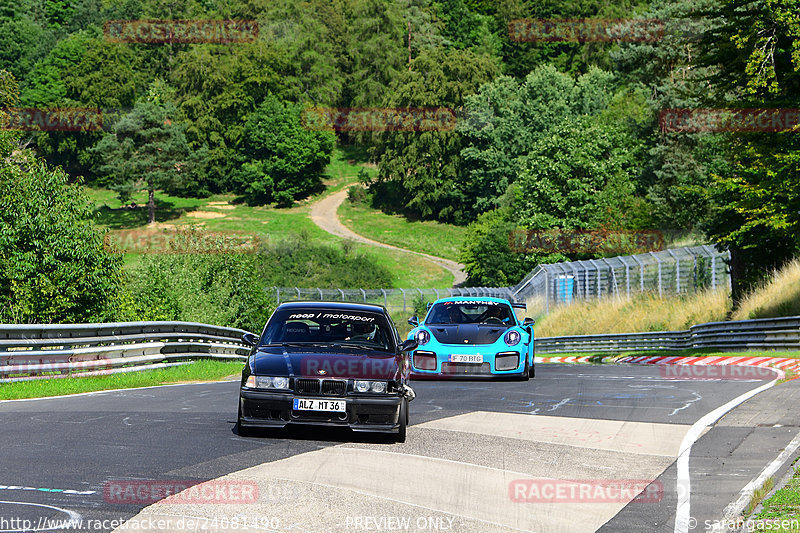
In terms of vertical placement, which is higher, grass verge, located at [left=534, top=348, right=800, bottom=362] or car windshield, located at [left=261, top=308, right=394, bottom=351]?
car windshield, located at [left=261, top=308, right=394, bottom=351]

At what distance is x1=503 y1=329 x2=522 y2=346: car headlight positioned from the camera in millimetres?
17984

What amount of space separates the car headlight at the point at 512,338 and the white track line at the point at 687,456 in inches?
162

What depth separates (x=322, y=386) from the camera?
970cm

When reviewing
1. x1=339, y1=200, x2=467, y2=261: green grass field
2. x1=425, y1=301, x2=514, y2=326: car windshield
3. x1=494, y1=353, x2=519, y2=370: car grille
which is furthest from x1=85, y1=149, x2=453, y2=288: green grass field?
x1=494, y1=353, x2=519, y2=370: car grille

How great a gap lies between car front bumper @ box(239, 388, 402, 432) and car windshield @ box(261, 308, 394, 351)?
3.44 feet

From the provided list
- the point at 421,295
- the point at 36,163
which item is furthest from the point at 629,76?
the point at 36,163

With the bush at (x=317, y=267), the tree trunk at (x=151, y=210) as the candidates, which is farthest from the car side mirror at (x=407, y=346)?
the tree trunk at (x=151, y=210)

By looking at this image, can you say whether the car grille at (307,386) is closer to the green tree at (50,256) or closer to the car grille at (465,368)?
the car grille at (465,368)

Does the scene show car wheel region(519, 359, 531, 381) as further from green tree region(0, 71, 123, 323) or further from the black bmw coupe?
green tree region(0, 71, 123, 323)

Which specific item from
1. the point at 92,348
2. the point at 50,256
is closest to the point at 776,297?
the point at 92,348

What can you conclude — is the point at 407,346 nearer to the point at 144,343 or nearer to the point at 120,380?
the point at 120,380

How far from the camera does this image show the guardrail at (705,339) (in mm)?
26234

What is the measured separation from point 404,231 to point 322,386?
300 ft

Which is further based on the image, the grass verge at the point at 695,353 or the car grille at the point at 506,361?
the grass verge at the point at 695,353
